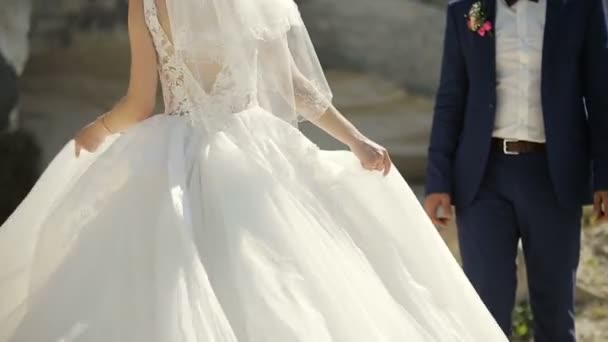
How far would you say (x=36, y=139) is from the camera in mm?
5156

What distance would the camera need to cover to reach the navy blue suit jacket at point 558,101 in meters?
2.71

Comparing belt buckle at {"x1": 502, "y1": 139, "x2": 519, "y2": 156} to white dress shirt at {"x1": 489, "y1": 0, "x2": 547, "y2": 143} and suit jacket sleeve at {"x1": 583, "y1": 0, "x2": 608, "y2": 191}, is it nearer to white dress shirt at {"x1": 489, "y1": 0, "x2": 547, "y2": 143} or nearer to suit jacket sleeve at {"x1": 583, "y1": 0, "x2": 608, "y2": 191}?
white dress shirt at {"x1": 489, "y1": 0, "x2": 547, "y2": 143}

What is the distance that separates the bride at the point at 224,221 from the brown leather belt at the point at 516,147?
0.44m

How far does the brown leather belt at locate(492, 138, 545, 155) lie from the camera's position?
276cm

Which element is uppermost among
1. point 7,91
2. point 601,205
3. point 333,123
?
point 333,123

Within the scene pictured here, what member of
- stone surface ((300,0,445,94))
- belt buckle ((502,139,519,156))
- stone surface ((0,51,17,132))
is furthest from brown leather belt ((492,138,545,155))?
stone surface ((300,0,445,94))

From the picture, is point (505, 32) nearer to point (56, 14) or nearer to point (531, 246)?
point (531, 246)

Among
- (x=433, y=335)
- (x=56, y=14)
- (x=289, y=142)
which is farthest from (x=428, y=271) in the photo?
(x=56, y=14)

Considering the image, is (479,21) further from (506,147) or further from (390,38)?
(390,38)

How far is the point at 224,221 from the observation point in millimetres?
2072

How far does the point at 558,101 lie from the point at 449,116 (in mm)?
323

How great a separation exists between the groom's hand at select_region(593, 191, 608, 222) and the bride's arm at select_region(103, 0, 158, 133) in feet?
4.09

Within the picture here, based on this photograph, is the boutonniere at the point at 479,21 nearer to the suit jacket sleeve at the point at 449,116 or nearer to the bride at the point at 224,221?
the suit jacket sleeve at the point at 449,116

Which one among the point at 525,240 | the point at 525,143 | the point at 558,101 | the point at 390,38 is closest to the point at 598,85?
the point at 558,101
